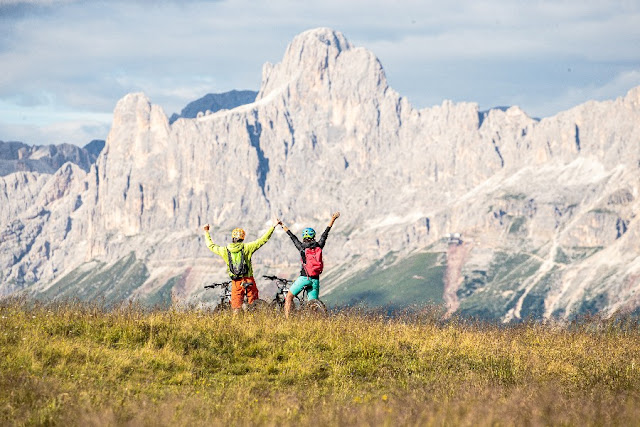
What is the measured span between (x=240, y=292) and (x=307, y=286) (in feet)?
5.80

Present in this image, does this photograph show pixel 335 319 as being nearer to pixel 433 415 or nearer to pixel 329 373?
pixel 329 373

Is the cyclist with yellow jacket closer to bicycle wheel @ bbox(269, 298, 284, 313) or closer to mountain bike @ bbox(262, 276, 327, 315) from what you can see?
bicycle wheel @ bbox(269, 298, 284, 313)

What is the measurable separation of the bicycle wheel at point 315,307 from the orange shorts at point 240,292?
1.46 m

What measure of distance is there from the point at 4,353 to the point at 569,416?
941cm

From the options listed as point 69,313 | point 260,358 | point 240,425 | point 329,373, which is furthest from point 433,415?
point 69,313

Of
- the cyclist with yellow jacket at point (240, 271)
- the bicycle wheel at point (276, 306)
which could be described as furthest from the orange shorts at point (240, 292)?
the bicycle wheel at point (276, 306)

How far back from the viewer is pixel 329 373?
50.6ft

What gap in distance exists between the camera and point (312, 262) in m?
21.9

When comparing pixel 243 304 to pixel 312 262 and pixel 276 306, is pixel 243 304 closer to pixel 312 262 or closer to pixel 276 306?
pixel 276 306

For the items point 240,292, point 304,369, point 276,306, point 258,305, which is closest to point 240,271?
point 240,292

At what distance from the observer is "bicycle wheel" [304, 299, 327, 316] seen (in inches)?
815

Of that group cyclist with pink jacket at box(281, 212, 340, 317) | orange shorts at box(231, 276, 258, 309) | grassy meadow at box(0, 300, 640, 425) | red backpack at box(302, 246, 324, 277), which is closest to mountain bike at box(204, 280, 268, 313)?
orange shorts at box(231, 276, 258, 309)

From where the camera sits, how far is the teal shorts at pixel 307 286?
70.4ft

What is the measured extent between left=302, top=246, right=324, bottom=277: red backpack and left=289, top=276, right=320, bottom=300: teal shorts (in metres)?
0.20
